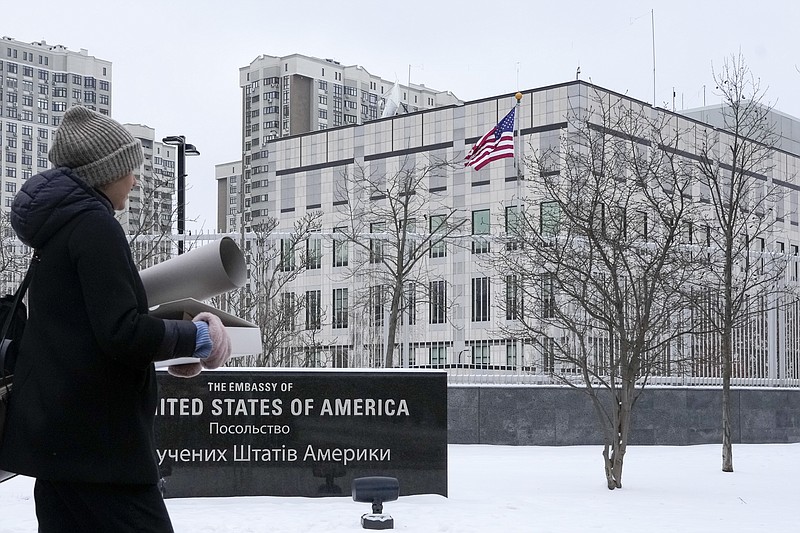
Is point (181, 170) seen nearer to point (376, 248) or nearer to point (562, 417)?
point (376, 248)

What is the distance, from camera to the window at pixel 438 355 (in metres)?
17.5

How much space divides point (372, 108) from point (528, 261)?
154732mm

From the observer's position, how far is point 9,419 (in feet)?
9.34

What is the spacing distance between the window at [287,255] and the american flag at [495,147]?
25.7ft

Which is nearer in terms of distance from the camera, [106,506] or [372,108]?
[106,506]

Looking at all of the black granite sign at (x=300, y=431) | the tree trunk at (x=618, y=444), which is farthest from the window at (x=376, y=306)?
the black granite sign at (x=300, y=431)

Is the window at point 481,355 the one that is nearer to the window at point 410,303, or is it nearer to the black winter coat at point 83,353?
the window at point 410,303

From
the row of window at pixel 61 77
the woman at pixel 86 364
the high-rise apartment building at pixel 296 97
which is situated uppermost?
the row of window at pixel 61 77

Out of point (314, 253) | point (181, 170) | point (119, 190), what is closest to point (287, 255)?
point (314, 253)

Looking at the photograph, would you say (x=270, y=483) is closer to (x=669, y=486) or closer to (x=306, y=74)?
(x=669, y=486)

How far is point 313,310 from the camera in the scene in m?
18.5

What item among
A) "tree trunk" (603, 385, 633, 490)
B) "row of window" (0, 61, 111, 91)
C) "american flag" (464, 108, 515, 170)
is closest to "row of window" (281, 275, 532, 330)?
"tree trunk" (603, 385, 633, 490)

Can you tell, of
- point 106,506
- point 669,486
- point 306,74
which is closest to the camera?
point 106,506

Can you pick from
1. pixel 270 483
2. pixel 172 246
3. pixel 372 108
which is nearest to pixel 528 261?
pixel 172 246
